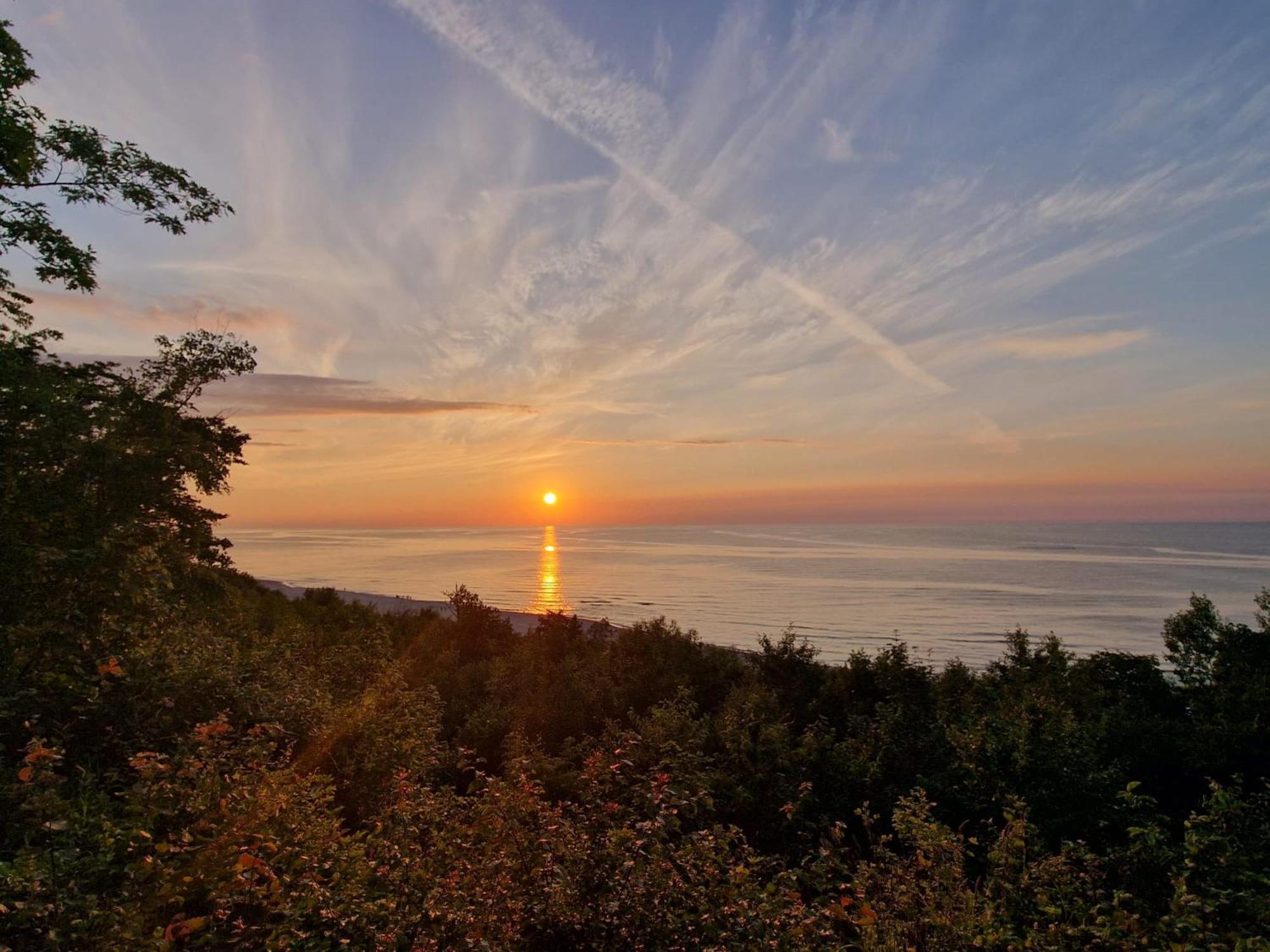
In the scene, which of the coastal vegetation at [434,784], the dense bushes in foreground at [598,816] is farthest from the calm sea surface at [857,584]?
the coastal vegetation at [434,784]

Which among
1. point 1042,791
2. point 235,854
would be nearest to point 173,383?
point 235,854

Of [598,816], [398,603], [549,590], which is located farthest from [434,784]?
[549,590]

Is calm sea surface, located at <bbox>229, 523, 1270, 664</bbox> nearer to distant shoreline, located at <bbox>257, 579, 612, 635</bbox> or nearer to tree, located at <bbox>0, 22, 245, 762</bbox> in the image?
distant shoreline, located at <bbox>257, 579, 612, 635</bbox>

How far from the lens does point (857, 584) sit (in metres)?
78.2

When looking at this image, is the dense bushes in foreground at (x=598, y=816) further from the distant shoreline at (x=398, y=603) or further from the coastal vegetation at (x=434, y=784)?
the distant shoreline at (x=398, y=603)


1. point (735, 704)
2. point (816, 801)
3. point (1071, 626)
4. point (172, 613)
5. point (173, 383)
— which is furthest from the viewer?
point (1071, 626)

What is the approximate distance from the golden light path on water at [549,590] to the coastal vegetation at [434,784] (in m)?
18.0

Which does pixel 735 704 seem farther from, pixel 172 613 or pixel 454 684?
pixel 172 613

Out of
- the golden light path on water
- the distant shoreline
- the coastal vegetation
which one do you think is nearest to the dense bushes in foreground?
the coastal vegetation

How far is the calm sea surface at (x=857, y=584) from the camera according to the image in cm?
4781

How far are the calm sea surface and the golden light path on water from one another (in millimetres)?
389

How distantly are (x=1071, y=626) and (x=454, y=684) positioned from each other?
160 feet

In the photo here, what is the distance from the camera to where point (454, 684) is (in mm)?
21375

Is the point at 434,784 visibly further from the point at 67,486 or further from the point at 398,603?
the point at 398,603
